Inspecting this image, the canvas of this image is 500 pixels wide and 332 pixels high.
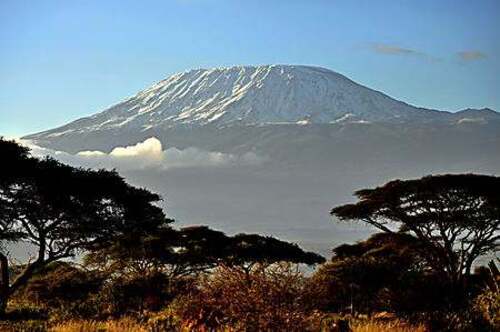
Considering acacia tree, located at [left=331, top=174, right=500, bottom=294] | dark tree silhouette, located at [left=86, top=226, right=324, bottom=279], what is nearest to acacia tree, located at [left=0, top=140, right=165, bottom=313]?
dark tree silhouette, located at [left=86, top=226, right=324, bottom=279]

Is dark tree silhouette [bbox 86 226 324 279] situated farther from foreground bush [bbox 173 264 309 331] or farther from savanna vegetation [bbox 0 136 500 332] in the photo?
foreground bush [bbox 173 264 309 331]

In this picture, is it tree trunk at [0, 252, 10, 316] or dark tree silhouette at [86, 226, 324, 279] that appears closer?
tree trunk at [0, 252, 10, 316]

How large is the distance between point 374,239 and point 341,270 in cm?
932

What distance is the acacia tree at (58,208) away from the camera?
2569cm

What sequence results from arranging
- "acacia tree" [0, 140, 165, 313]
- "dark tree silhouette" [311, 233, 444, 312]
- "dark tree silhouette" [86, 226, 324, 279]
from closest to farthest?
"acacia tree" [0, 140, 165, 313] → "dark tree silhouette" [311, 233, 444, 312] → "dark tree silhouette" [86, 226, 324, 279]

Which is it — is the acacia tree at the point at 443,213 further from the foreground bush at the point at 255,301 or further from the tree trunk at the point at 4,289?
the foreground bush at the point at 255,301

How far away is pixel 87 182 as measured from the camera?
2722 cm

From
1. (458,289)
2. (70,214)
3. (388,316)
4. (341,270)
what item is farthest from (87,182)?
(458,289)

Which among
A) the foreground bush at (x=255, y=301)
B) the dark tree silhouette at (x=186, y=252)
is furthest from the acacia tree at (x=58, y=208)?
the foreground bush at (x=255, y=301)

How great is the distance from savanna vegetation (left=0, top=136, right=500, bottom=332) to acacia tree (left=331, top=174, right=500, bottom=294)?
5 cm

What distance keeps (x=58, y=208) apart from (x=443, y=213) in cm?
1724

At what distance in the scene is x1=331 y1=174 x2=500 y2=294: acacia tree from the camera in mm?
33719

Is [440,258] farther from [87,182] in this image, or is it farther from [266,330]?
[266,330]

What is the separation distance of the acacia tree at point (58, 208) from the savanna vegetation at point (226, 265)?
0.05 meters
